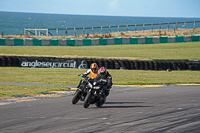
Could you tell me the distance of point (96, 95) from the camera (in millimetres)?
10641

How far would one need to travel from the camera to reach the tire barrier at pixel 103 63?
24.2 metres

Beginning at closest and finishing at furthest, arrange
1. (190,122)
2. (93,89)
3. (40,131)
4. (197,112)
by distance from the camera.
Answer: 1. (40,131)
2. (190,122)
3. (197,112)
4. (93,89)

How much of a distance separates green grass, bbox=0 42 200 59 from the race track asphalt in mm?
18393

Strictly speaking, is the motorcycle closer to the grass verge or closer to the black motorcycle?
the black motorcycle

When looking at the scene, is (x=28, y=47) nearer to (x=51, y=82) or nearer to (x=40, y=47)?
(x=40, y=47)

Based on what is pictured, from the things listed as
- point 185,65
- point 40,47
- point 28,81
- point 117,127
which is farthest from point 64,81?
point 40,47

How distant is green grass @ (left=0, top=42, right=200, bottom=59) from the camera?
3055 centimetres

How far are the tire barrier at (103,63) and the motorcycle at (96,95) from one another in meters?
13.1

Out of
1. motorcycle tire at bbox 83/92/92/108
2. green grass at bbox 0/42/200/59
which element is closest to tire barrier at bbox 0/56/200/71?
green grass at bbox 0/42/200/59

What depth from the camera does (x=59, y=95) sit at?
560 inches

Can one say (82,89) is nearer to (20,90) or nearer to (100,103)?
(100,103)

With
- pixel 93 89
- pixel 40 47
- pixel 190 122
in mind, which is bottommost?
pixel 190 122

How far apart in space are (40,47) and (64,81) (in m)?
16.6

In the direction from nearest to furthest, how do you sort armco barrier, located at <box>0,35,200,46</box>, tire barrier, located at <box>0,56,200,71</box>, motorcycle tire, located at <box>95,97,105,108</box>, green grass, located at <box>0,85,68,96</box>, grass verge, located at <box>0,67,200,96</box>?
motorcycle tire, located at <box>95,97,105,108</box>, green grass, located at <box>0,85,68,96</box>, grass verge, located at <box>0,67,200,96</box>, tire barrier, located at <box>0,56,200,71</box>, armco barrier, located at <box>0,35,200,46</box>
